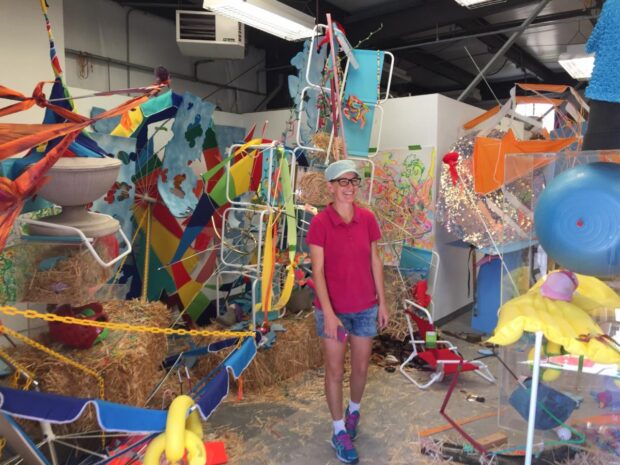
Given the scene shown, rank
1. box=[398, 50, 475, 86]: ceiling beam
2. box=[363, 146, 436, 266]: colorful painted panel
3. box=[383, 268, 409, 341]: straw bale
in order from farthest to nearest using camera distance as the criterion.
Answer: box=[398, 50, 475, 86]: ceiling beam → box=[363, 146, 436, 266]: colorful painted panel → box=[383, 268, 409, 341]: straw bale

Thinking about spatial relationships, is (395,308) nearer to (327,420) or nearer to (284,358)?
(284,358)

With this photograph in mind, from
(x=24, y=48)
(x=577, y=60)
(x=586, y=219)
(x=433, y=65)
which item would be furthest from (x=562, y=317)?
(x=433, y=65)

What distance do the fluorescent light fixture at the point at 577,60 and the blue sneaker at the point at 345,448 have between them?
4.57 metres

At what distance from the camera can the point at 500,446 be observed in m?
2.64

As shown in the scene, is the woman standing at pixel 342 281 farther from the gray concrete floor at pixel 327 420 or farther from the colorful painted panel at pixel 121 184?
the colorful painted panel at pixel 121 184

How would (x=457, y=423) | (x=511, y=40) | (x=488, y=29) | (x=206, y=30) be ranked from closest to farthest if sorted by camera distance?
(x=457, y=423) → (x=206, y=30) → (x=511, y=40) → (x=488, y=29)

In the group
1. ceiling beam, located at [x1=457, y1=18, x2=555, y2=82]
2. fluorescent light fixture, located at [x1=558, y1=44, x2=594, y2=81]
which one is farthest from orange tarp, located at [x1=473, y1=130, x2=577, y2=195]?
ceiling beam, located at [x1=457, y1=18, x2=555, y2=82]

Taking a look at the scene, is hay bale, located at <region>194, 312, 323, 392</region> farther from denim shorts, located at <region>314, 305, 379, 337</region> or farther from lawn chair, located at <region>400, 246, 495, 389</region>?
denim shorts, located at <region>314, 305, 379, 337</region>

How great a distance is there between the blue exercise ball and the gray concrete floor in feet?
5.08

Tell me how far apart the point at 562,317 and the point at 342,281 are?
3.59 ft

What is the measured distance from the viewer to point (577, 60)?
5.79 metres

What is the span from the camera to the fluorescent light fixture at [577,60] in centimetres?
550

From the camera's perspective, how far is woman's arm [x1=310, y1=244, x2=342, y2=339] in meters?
2.52

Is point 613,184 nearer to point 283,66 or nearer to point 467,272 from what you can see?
point 467,272
